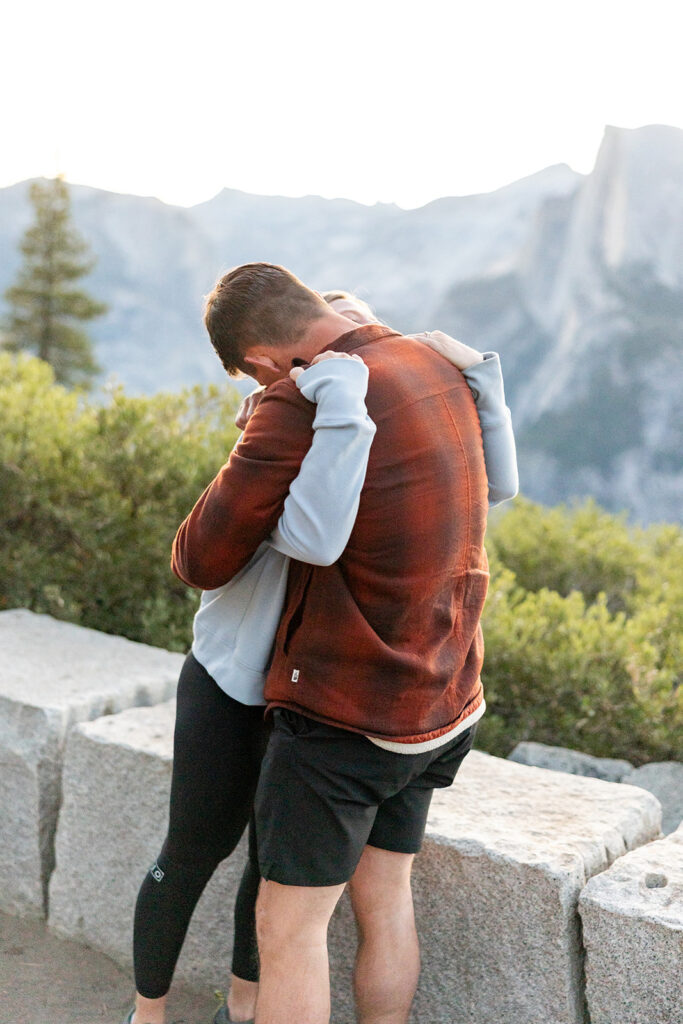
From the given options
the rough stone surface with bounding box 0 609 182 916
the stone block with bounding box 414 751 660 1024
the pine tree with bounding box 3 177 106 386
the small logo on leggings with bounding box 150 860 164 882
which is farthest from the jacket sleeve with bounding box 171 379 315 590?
the pine tree with bounding box 3 177 106 386

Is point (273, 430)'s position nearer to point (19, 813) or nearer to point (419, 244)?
point (19, 813)

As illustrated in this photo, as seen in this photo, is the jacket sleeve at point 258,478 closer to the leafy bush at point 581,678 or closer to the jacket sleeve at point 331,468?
the jacket sleeve at point 331,468

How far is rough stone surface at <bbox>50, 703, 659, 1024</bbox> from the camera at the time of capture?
2.02 meters

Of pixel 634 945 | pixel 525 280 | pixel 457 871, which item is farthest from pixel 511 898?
pixel 525 280

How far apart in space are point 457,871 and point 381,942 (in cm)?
27

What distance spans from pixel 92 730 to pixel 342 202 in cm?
8818

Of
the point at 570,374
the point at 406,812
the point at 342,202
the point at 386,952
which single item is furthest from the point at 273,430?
the point at 342,202

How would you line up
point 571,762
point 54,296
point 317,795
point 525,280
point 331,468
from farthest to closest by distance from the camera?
point 525,280
point 54,296
point 571,762
point 317,795
point 331,468

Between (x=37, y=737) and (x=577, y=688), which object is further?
(x=577, y=688)

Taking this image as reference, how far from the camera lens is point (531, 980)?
2.04 m

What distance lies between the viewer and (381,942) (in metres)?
1.93

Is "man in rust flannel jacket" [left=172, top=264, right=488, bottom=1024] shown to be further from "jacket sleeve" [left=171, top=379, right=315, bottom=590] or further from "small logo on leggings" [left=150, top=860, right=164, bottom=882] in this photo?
"small logo on leggings" [left=150, top=860, right=164, bottom=882]

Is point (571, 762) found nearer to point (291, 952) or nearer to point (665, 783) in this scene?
point (665, 783)

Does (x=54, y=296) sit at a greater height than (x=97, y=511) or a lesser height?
greater
